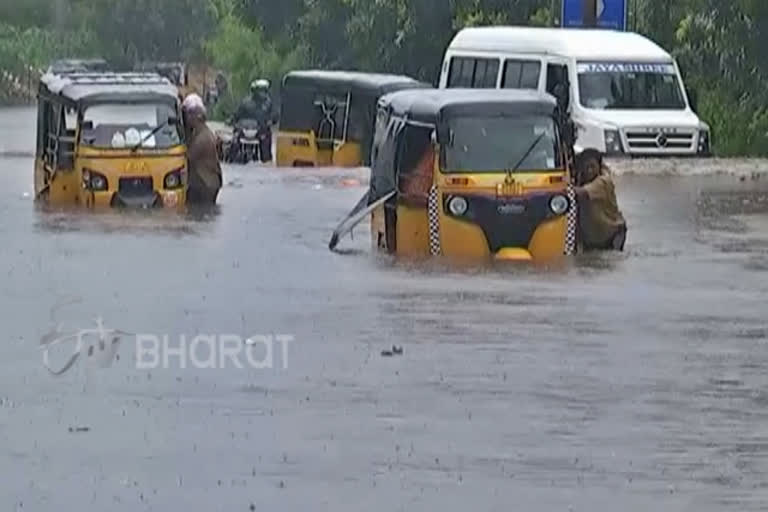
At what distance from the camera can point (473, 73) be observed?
38.8 metres

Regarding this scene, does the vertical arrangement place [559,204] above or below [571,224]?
above

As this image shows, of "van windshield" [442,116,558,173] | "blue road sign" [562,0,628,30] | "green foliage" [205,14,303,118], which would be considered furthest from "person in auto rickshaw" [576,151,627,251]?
"green foliage" [205,14,303,118]

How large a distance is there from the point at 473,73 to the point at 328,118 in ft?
12.9

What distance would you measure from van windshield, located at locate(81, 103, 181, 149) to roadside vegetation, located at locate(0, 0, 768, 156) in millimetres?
13104

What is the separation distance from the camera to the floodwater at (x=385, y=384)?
10.8 m

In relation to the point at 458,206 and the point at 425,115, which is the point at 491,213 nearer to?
the point at 458,206

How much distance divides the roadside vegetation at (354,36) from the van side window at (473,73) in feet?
14.4

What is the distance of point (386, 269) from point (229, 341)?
5458mm

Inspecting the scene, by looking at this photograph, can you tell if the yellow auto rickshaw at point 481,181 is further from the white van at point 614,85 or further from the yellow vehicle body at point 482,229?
the white van at point 614,85

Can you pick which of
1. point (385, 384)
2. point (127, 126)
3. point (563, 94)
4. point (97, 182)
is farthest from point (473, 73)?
point (385, 384)

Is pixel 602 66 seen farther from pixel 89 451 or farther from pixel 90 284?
pixel 89 451

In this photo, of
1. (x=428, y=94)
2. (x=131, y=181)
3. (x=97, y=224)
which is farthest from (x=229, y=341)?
(x=131, y=181)

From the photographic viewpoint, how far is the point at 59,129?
30.4 meters

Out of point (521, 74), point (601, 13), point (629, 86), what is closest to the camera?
point (629, 86)
